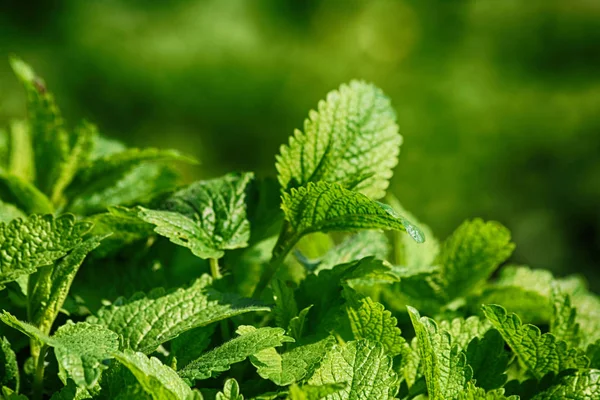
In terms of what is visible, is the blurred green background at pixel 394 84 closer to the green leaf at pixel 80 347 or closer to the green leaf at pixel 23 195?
the green leaf at pixel 23 195

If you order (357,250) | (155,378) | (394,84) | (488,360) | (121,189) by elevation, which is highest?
(394,84)

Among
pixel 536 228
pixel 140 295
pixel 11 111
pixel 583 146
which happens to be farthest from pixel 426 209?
pixel 140 295

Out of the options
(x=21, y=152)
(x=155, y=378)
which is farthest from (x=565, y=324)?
(x=21, y=152)

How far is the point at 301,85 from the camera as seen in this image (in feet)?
19.1

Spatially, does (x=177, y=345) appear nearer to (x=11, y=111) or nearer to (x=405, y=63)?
(x=11, y=111)

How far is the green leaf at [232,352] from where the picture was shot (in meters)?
0.90

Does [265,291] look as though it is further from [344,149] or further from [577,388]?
[577,388]

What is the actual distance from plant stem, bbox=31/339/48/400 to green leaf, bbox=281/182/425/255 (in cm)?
35

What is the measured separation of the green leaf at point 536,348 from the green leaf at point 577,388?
0.08 ft

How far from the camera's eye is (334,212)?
42.0 inches

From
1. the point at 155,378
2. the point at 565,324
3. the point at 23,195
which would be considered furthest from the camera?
the point at 23,195

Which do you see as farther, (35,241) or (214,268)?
(214,268)

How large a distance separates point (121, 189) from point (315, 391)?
67cm

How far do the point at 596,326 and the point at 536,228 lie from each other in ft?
12.8
